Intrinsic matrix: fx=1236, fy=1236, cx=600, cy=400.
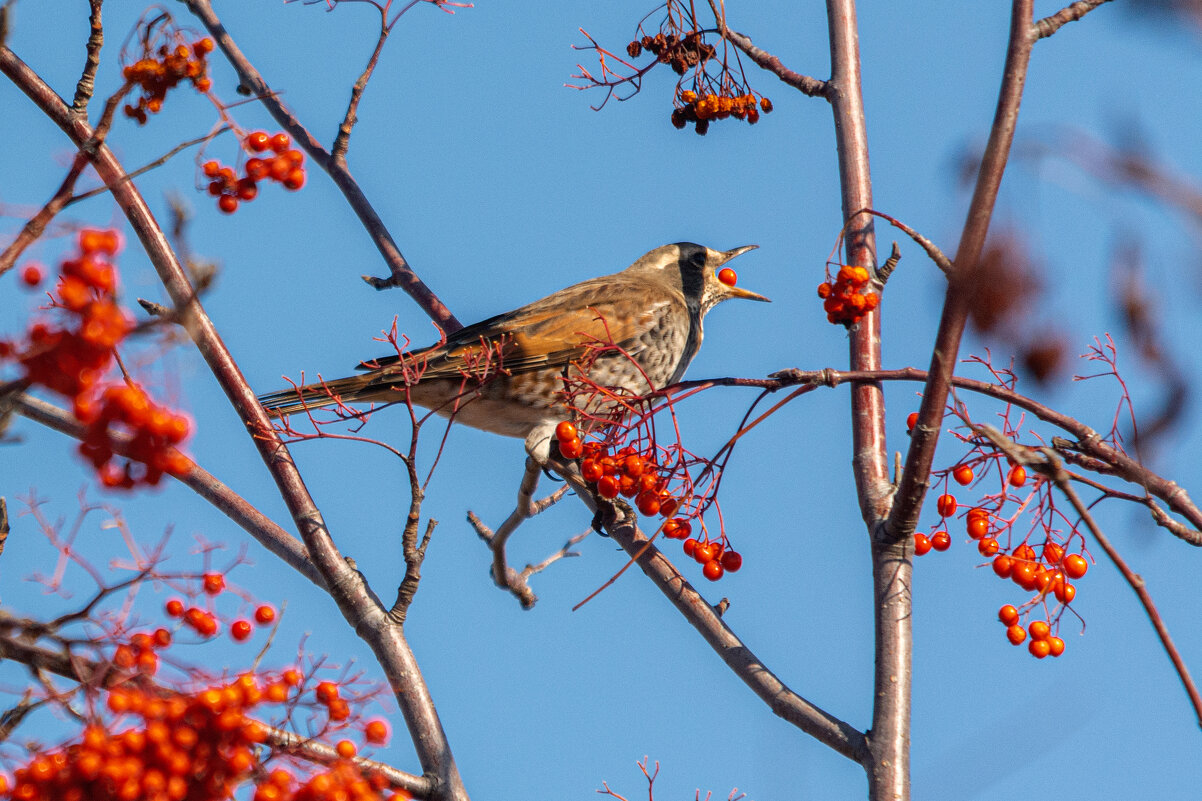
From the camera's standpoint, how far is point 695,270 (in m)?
8.63

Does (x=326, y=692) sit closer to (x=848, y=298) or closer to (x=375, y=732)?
(x=375, y=732)

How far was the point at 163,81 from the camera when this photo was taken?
9.62 ft

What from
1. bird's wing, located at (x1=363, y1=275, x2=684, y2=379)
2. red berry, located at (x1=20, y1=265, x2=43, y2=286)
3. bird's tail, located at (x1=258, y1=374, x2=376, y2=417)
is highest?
bird's wing, located at (x1=363, y1=275, x2=684, y2=379)

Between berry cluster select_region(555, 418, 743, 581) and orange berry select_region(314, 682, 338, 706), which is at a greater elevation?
berry cluster select_region(555, 418, 743, 581)

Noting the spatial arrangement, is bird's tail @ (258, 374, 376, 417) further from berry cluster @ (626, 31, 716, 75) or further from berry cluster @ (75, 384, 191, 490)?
berry cluster @ (75, 384, 191, 490)

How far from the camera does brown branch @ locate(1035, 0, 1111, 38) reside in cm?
307

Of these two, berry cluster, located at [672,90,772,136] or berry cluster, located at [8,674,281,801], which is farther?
berry cluster, located at [672,90,772,136]

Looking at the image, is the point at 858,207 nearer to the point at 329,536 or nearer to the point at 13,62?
the point at 329,536

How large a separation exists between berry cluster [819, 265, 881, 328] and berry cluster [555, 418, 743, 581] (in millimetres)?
720

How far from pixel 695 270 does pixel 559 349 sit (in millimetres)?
2151

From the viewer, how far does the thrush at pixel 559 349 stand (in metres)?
5.93

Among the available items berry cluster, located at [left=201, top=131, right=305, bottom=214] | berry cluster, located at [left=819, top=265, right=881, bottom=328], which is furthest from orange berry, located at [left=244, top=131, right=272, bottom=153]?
berry cluster, located at [left=819, top=265, right=881, bottom=328]

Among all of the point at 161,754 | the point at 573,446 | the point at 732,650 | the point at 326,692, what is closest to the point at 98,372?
the point at 161,754

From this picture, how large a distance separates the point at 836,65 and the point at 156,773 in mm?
3939
